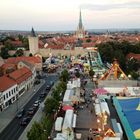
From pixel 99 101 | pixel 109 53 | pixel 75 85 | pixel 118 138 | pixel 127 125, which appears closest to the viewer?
pixel 118 138

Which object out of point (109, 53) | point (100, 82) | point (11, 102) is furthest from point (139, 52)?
point (11, 102)

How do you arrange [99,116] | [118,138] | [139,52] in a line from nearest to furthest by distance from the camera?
[118,138]
[99,116]
[139,52]

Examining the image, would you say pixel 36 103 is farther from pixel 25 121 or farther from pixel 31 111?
pixel 25 121

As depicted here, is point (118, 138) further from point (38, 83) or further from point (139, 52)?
point (139, 52)

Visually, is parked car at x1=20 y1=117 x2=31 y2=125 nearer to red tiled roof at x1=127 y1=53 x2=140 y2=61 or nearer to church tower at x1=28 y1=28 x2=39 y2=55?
red tiled roof at x1=127 y1=53 x2=140 y2=61

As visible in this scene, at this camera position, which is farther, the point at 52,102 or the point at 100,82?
the point at 100,82

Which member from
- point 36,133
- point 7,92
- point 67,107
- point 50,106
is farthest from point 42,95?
point 36,133
